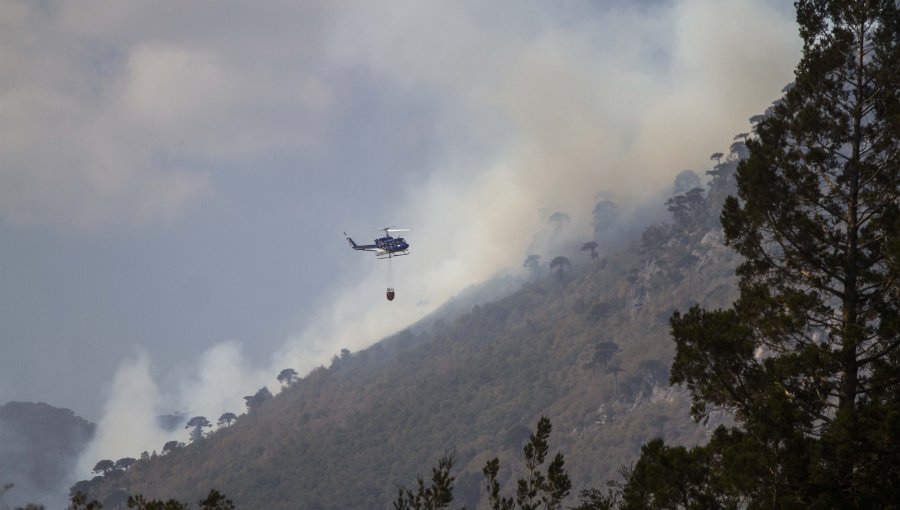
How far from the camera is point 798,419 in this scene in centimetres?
2006

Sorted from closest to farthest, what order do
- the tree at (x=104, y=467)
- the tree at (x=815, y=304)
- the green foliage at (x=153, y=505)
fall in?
the tree at (x=815, y=304) → the green foliage at (x=153, y=505) → the tree at (x=104, y=467)

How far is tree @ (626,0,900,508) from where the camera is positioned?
1903 cm

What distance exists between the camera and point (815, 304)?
71.3 ft

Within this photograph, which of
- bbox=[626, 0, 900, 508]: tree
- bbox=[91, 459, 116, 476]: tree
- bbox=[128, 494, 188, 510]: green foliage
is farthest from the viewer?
bbox=[91, 459, 116, 476]: tree

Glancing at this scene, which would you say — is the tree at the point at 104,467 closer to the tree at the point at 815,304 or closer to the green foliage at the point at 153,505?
the green foliage at the point at 153,505

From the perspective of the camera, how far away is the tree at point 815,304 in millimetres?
19031

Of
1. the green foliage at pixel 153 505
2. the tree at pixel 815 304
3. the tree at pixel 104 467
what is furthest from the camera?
the tree at pixel 104 467

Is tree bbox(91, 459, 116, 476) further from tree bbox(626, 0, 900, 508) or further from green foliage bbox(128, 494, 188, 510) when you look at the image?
tree bbox(626, 0, 900, 508)

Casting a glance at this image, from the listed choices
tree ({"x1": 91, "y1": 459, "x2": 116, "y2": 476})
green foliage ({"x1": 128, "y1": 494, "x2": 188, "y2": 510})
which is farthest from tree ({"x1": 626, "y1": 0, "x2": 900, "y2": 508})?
tree ({"x1": 91, "y1": 459, "x2": 116, "y2": 476})

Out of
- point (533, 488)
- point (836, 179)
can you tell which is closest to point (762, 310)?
point (836, 179)

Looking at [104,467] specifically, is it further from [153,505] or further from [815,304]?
[815,304]

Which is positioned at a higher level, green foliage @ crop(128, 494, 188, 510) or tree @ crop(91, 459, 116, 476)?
tree @ crop(91, 459, 116, 476)

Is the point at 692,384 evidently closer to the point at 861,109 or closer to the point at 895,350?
the point at 895,350

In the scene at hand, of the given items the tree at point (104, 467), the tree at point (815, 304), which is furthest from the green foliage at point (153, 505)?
the tree at point (104, 467)
